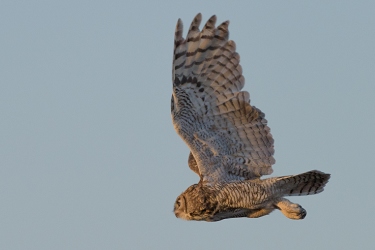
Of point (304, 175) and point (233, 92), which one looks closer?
point (304, 175)

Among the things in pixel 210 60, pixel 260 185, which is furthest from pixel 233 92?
pixel 260 185

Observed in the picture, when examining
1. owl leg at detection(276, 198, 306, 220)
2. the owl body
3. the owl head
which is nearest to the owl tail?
the owl body

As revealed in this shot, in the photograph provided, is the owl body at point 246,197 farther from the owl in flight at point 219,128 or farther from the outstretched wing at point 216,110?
the outstretched wing at point 216,110

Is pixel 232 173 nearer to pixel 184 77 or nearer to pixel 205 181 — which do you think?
pixel 205 181

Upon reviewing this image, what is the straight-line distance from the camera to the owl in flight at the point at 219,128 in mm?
12102

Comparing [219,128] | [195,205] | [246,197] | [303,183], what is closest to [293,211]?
[303,183]

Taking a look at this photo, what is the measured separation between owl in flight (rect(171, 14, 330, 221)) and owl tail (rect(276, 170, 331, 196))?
0.01 meters

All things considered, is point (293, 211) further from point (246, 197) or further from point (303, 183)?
point (246, 197)

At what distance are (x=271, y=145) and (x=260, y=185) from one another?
685mm

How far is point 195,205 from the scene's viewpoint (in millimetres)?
11992

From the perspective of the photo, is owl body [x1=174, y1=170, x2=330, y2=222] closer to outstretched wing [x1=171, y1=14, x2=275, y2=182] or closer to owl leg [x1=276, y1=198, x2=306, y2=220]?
owl leg [x1=276, y1=198, x2=306, y2=220]

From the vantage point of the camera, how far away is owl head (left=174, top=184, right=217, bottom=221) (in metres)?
12.0

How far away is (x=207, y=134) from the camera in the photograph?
40.9 ft

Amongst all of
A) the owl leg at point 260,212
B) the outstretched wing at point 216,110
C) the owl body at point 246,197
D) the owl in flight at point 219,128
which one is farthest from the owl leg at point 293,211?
the outstretched wing at point 216,110
